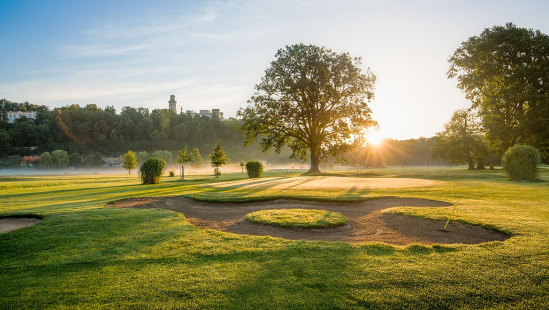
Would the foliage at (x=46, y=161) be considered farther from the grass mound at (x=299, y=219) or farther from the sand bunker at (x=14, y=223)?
the grass mound at (x=299, y=219)

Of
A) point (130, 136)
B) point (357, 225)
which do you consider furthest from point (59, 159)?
point (357, 225)

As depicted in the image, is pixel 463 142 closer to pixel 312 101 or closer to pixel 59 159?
pixel 312 101

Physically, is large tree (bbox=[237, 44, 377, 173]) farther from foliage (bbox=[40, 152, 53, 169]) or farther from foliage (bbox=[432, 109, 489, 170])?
foliage (bbox=[40, 152, 53, 169])

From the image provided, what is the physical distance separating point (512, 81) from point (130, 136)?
134 m

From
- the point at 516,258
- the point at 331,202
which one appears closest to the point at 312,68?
the point at 331,202

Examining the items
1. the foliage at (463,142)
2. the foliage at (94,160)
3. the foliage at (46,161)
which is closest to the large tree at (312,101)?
the foliage at (463,142)

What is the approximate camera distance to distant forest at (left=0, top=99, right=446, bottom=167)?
108 meters

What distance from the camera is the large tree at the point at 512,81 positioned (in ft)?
108

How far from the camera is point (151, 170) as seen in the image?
2645cm

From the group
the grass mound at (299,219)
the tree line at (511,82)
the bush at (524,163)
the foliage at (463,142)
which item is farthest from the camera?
the foliage at (463,142)

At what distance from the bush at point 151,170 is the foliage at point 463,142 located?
47887 millimetres

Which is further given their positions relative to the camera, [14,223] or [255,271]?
[14,223]

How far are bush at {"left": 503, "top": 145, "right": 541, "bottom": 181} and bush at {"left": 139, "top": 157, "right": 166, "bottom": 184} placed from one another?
97.3 feet

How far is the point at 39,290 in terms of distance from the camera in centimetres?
420
